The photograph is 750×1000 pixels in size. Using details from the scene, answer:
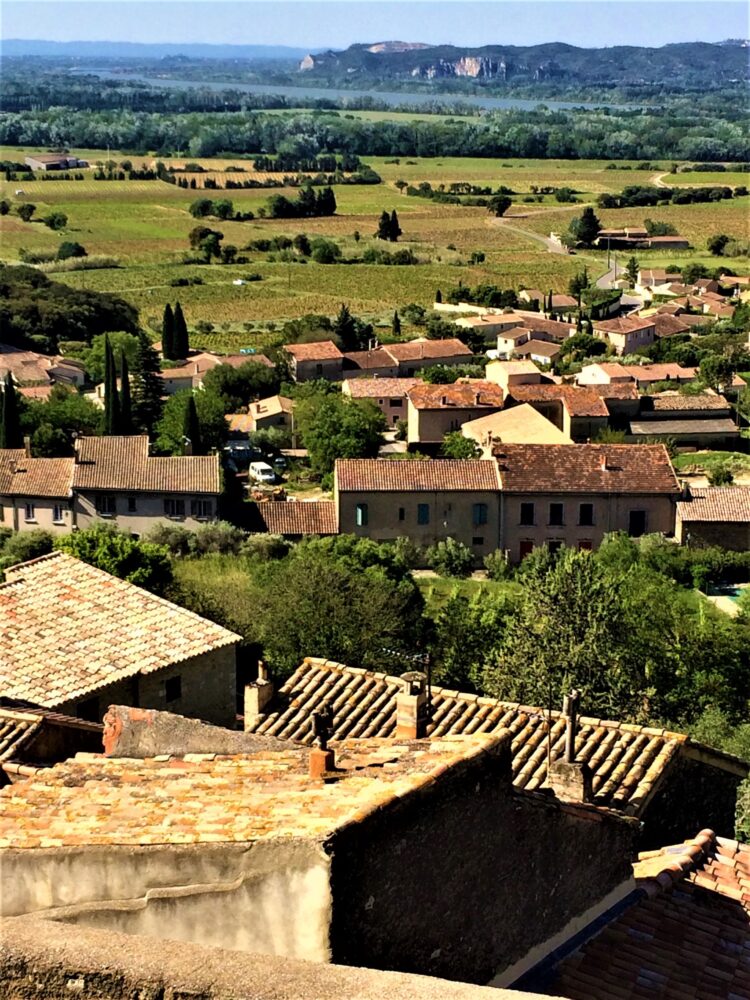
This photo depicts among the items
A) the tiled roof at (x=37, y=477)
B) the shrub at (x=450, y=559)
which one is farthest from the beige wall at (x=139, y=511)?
the shrub at (x=450, y=559)

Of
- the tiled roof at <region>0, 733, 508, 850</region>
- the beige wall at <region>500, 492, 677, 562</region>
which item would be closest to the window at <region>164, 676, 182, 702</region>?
the tiled roof at <region>0, 733, 508, 850</region>

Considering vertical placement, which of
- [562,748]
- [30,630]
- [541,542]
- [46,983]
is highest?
[46,983]

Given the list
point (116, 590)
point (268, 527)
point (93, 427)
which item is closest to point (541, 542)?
point (268, 527)

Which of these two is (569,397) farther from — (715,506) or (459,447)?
(715,506)

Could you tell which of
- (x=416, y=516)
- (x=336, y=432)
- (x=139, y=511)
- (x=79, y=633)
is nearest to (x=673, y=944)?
(x=79, y=633)

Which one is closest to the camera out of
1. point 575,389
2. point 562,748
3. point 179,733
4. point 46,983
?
point 46,983

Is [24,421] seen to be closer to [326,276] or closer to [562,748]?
[562,748]

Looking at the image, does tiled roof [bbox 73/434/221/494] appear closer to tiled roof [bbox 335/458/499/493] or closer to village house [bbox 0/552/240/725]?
tiled roof [bbox 335/458/499/493]
